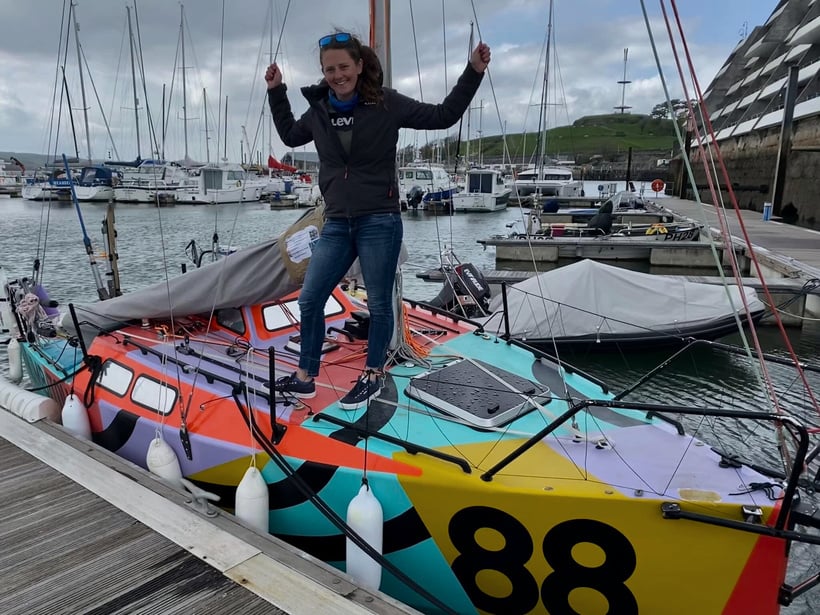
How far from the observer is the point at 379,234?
4.02 m

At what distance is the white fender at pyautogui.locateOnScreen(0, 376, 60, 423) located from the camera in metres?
5.23

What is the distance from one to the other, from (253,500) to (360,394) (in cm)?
98

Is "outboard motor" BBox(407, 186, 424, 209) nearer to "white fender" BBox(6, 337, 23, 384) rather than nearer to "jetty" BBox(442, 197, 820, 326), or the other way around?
"jetty" BBox(442, 197, 820, 326)

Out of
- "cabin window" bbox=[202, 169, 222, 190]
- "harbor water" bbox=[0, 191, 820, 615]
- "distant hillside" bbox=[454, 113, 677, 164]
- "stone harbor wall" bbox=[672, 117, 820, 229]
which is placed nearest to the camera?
"harbor water" bbox=[0, 191, 820, 615]

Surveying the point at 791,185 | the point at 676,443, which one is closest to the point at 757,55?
the point at 791,185

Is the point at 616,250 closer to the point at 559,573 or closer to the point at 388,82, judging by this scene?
the point at 388,82

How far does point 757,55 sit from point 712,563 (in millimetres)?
56122

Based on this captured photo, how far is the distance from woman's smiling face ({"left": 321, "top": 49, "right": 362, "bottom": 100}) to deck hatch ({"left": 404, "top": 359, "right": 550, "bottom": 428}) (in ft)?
6.91

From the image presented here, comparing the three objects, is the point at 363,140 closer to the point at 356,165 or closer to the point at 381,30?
the point at 356,165

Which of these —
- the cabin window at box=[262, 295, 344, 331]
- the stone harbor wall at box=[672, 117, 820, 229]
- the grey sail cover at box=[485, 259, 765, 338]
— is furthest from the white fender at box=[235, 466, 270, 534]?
the stone harbor wall at box=[672, 117, 820, 229]

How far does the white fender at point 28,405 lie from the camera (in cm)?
523

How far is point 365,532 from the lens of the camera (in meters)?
3.33

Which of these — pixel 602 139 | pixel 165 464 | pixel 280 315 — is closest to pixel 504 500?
pixel 165 464

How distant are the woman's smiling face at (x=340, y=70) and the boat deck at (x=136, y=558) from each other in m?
2.84
